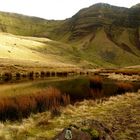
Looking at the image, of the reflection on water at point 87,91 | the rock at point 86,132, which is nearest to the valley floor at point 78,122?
the rock at point 86,132

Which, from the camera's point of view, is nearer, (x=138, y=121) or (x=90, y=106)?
(x=138, y=121)

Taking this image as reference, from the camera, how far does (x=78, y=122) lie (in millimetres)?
14344

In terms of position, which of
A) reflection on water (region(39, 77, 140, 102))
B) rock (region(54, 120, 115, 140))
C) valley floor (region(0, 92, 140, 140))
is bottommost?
reflection on water (region(39, 77, 140, 102))

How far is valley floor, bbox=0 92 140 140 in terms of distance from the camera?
56.0 feet

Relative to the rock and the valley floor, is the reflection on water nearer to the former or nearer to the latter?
the valley floor

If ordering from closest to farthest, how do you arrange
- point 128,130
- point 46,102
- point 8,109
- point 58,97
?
point 128,130 < point 8,109 < point 46,102 < point 58,97

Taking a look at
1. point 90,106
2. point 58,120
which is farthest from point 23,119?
point 90,106

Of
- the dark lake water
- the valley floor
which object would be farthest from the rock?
the dark lake water

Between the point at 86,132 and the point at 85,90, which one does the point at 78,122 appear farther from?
the point at 85,90

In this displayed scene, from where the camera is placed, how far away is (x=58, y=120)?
2116 cm

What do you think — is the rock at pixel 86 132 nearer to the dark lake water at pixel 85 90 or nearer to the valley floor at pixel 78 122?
the valley floor at pixel 78 122

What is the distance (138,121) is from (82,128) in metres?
9.04

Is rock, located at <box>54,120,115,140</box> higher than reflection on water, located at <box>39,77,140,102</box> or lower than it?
higher

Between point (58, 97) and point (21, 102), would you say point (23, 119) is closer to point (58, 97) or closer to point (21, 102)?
point (21, 102)
